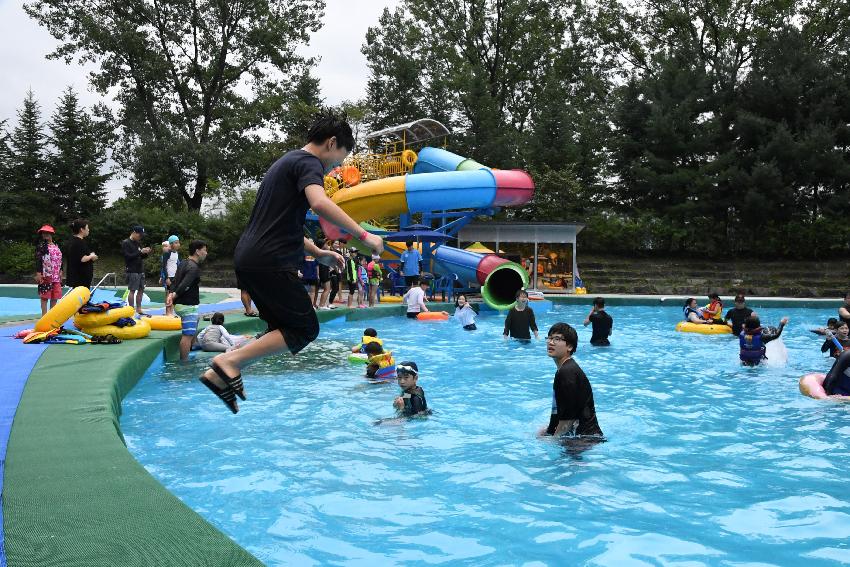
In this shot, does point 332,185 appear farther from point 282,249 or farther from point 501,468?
point 282,249

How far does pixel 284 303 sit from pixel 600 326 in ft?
32.3

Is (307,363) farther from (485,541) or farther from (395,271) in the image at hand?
(395,271)

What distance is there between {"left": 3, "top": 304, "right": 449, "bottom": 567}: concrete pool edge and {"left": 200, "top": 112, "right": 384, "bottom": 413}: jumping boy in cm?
67

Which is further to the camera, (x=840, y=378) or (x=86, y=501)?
(x=840, y=378)

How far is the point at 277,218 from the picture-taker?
3389 millimetres

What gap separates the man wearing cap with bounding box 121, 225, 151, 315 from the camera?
10.8 metres

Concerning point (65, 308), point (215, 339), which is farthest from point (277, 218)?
point (215, 339)

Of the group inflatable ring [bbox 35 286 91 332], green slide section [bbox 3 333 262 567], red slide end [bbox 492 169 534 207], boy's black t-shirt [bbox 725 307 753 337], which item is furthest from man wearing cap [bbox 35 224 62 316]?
red slide end [bbox 492 169 534 207]

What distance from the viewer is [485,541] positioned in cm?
411

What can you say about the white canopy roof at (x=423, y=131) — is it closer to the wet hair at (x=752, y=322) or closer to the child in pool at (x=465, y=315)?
the child in pool at (x=465, y=315)

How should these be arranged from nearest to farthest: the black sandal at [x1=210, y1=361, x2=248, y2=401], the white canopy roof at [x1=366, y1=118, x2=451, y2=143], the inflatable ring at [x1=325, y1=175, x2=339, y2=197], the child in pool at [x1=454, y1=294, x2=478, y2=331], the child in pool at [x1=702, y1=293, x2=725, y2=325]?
the black sandal at [x1=210, y1=361, x2=248, y2=401] < the child in pool at [x1=702, y1=293, x2=725, y2=325] < the child in pool at [x1=454, y1=294, x2=478, y2=331] < the inflatable ring at [x1=325, y1=175, x2=339, y2=197] < the white canopy roof at [x1=366, y1=118, x2=451, y2=143]

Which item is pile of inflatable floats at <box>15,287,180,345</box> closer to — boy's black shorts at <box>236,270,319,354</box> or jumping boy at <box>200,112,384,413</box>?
jumping boy at <box>200,112,384,413</box>

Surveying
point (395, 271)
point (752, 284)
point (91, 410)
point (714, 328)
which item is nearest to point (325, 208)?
point (91, 410)

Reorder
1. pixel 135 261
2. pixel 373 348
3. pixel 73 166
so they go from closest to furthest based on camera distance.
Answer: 1. pixel 373 348
2. pixel 135 261
3. pixel 73 166
